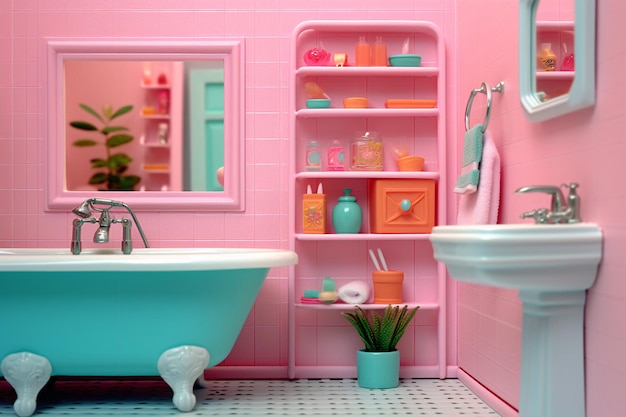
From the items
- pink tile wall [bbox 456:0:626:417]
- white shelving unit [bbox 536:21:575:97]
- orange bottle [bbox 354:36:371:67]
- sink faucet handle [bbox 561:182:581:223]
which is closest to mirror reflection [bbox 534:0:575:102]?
white shelving unit [bbox 536:21:575:97]

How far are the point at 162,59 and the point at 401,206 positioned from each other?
1.31 metres

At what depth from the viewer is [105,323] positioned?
2.99 m

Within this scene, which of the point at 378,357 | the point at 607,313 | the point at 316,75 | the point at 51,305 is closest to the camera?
the point at 607,313

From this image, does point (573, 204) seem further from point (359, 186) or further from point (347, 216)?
point (359, 186)

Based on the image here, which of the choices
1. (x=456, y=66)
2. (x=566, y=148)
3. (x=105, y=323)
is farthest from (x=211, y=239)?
(x=566, y=148)

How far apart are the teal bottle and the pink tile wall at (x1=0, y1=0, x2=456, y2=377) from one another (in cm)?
27

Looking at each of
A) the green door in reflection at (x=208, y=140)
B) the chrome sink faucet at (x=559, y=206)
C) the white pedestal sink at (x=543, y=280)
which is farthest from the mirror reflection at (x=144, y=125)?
the chrome sink faucet at (x=559, y=206)

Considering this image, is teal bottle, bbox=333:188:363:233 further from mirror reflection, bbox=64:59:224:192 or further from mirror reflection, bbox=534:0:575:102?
mirror reflection, bbox=534:0:575:102

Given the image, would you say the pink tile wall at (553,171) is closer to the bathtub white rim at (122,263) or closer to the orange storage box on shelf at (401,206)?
the orange storage box on shelf at (401,206)

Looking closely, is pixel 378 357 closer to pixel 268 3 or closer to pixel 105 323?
pixel 105 323

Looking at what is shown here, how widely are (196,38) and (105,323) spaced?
1.48 meters

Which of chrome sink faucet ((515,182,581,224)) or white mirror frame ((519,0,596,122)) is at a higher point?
white mirror frame ((519,0,596,122))

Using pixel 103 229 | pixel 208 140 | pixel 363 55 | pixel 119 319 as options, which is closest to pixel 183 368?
pixel 119 319

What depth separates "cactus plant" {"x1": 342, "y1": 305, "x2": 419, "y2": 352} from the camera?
3.55 m
